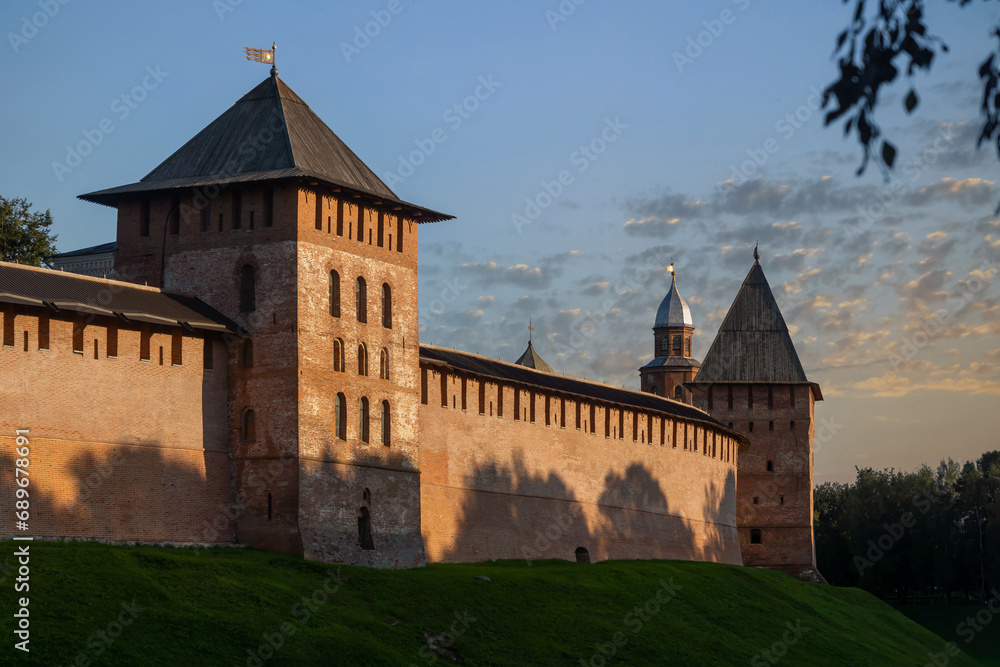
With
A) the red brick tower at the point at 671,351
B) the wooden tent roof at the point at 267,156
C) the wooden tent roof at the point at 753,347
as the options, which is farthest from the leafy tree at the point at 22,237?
the red brick tower at the point at 671,351

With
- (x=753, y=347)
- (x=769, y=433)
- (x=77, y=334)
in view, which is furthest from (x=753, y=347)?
(x=77, y=334)

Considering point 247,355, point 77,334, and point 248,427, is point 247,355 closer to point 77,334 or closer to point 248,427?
point 248,427

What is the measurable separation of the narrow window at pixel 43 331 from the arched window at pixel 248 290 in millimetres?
4962

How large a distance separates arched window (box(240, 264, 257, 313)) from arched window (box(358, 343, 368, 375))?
2.62 metres

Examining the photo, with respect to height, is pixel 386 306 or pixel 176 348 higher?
pixel 386 306

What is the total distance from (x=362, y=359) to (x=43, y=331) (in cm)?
751

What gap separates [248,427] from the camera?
28.4 meters

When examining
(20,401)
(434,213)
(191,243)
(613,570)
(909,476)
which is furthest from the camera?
(909,476)

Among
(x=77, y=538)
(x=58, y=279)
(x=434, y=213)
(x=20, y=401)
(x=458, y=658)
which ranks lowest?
(x=458, y=658)

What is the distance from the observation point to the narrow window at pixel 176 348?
27.3 meters

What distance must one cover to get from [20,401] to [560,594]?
12.6 meters

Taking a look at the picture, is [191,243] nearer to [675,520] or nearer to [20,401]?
[20,401]

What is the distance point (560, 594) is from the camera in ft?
99.9

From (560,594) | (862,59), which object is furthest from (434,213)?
(862,59)
